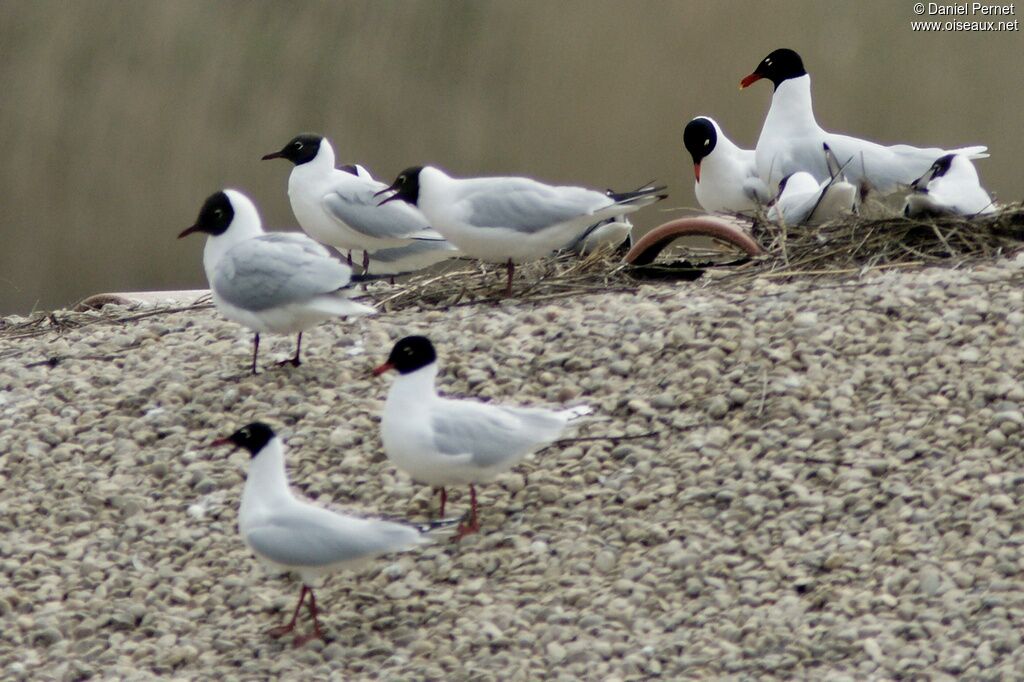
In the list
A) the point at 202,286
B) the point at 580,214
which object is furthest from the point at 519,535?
the point at 202,286

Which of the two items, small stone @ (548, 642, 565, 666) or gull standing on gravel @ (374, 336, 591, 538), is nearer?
small stone @ (548, 642, 565, 666)

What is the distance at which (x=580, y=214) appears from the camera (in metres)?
5.62

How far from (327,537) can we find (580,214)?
2.13 m

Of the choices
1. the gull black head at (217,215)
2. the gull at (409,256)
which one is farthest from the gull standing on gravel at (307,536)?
the gull at (409,256)

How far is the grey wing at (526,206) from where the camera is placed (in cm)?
558

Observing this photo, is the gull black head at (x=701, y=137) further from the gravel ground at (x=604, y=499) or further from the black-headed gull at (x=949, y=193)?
the gravel ground at (x=604, y=499)

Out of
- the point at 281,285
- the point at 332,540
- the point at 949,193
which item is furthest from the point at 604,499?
the point at 949,193

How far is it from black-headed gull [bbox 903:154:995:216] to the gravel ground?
0.43m

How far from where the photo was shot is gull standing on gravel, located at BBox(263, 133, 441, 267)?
6.17 metres

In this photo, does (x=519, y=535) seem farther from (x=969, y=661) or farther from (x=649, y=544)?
(x=969, y=661)

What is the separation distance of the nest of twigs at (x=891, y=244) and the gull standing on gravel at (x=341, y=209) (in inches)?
54.0

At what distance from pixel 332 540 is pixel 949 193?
3.13 meters

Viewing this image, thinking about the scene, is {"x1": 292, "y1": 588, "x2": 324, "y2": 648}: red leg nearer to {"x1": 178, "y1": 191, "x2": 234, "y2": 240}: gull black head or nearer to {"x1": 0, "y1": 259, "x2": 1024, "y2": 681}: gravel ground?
{"x1": 0, "y1": 259, "x2": 1024, "y2": 681}: gravel ground

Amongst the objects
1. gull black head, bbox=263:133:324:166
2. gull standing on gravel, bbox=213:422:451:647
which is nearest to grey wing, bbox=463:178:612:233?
gull black head, bbox=263:133:324:166
